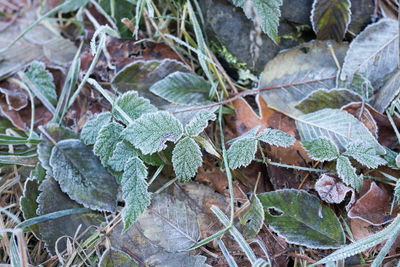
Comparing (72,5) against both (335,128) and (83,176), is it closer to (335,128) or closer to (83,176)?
(83,176)

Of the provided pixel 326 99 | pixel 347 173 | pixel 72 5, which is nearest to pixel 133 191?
pixel 347 173

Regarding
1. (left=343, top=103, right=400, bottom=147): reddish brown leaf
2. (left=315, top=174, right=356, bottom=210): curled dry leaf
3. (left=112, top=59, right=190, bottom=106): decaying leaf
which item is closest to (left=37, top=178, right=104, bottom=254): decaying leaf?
(left=112, top=59, right=190, bottom=106): decaying leaf

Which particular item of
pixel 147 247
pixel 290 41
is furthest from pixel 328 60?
pixel 147 247

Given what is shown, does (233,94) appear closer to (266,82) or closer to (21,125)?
(266,82)

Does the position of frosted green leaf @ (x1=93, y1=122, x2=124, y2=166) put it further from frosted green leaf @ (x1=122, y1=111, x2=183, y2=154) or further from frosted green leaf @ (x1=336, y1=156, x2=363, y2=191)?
frosted green leaf @ (x1=336, y1=156, x2=363, y2=191)

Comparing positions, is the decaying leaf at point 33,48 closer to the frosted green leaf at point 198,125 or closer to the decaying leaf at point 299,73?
the frosted green leaf at point 198,125
